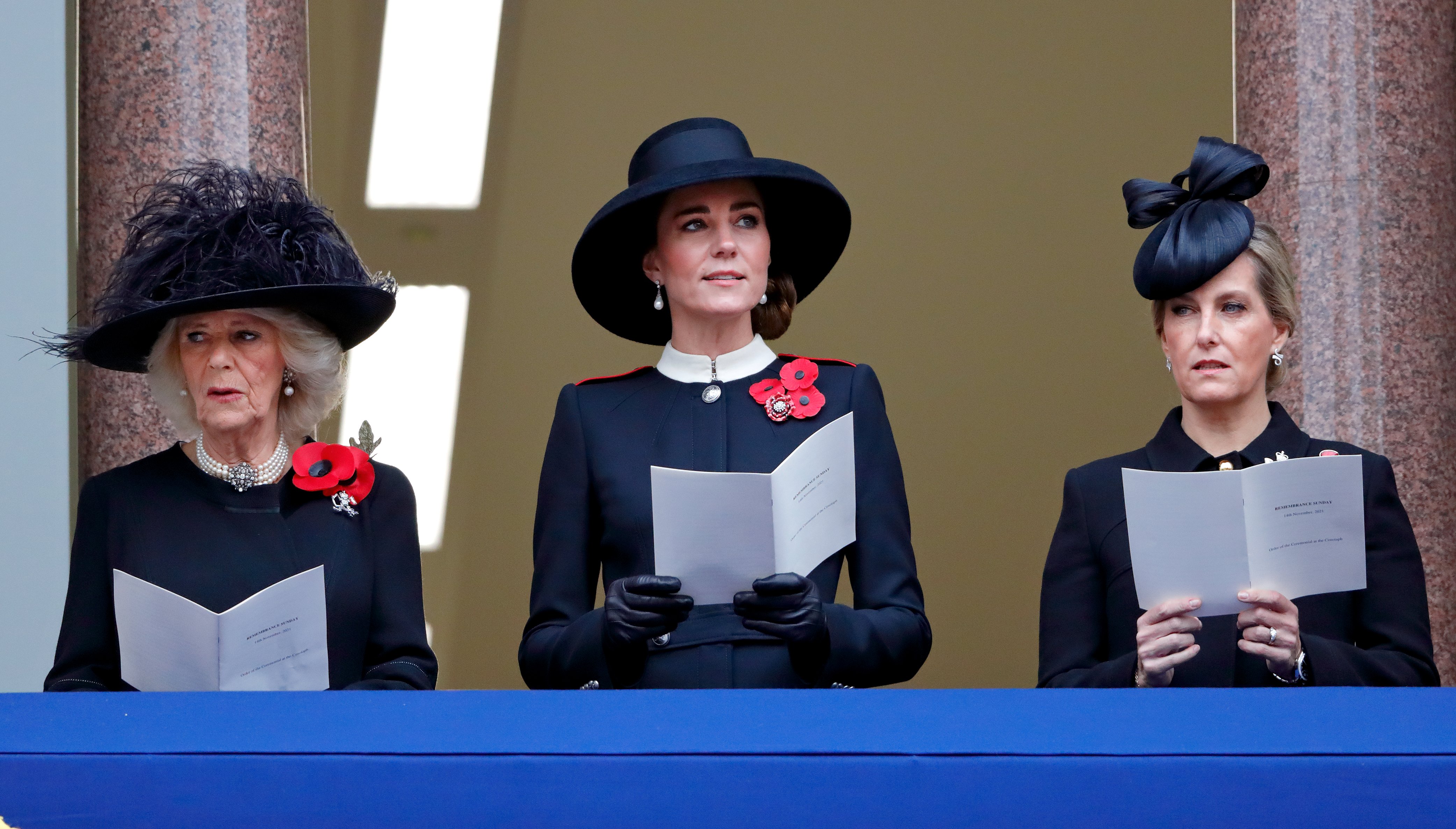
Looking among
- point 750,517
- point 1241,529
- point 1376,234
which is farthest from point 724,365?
point 1376,234

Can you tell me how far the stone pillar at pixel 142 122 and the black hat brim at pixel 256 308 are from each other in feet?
2.93

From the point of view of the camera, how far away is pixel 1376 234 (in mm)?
4129

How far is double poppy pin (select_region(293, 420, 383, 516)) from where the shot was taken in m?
2.96

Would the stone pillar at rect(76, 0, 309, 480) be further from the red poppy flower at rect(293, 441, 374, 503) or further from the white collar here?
the white collar

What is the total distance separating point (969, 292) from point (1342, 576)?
5.80 meters

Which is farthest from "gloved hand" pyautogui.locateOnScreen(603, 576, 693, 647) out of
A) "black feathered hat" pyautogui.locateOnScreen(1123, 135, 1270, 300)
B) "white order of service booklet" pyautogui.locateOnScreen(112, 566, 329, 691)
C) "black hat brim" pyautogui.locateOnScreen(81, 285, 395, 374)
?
"black feathered hat" pyautogui.locateOnScreen(1123, 135, 1270, 300)

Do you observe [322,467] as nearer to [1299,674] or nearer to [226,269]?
[226,269]

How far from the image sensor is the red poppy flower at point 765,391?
2.89 meters

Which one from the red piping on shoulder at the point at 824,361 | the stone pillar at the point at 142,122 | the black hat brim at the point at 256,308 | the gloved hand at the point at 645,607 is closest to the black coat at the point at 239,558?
the black hat brim at the point at 256,308

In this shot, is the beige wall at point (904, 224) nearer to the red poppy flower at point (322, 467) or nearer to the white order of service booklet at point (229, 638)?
the red poppy flower at point (322, 467)

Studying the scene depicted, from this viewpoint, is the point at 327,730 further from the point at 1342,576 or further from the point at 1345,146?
the point at 1345,146

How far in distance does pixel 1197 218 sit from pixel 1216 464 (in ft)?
1.56

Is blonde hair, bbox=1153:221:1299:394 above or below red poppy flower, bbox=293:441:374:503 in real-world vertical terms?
above

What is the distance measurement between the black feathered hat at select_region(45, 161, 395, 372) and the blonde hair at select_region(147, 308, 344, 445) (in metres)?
0.03
